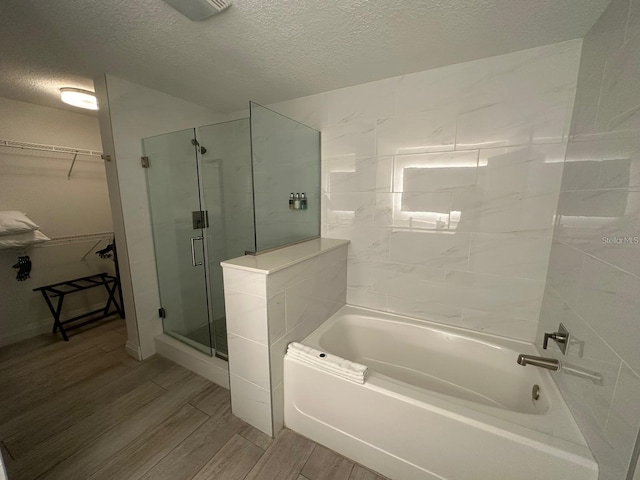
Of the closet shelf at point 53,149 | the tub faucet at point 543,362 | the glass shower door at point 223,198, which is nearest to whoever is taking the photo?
the tub faucet at point 543,362

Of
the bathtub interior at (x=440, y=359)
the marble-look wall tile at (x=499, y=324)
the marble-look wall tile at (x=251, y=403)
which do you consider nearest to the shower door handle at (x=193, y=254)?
the marble-look wall tile at (x=251, y=403)

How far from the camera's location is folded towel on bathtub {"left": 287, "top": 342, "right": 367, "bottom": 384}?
1258 millimetres

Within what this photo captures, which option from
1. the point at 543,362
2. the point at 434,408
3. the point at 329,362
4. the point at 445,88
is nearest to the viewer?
the point at 434,408

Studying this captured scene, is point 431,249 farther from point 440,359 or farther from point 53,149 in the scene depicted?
point 53,149

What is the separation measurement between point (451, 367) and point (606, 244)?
1185mm

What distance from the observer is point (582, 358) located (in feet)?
3.33

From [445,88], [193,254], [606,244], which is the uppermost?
[445,88]

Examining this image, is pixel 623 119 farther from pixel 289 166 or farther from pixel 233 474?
pixel 233 474

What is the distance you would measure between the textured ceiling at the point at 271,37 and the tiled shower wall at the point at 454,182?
14cm

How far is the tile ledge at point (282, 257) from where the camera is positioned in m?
1.29

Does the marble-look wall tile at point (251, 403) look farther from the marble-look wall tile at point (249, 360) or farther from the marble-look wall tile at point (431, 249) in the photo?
the marble-look wall tile at point (431, 249)

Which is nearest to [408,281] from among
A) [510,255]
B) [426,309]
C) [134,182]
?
[426,309]

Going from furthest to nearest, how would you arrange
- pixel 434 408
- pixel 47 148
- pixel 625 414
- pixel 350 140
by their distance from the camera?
pixel 47 148 → pixel 350 140 → pixel 434 408 → pixel 625 414

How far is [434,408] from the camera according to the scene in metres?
1.09
